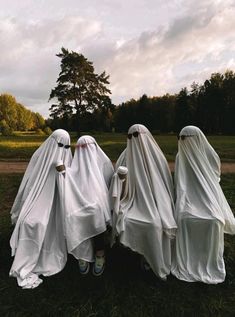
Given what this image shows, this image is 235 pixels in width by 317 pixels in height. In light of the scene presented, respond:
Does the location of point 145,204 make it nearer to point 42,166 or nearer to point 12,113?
point 42,166

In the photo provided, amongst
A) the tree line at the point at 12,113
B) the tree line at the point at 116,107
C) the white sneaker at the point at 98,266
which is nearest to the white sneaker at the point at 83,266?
the white sneaker at the point at 98,266

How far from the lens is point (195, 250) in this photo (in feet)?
13.0

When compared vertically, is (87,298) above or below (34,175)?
below

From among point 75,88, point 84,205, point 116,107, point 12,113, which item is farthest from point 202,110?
point 84,205

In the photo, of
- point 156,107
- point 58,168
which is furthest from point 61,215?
point 156,107

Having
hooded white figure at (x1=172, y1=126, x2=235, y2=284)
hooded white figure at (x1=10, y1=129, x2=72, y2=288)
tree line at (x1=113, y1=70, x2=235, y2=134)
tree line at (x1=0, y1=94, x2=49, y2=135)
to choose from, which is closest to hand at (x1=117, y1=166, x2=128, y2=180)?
hooded white figure at (x1=172, y1=126, x2=235, y2=284)

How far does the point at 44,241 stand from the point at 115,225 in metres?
1.08

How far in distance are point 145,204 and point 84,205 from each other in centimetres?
88

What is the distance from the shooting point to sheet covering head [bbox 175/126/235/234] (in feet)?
13.1

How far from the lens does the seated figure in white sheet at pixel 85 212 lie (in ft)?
12.7

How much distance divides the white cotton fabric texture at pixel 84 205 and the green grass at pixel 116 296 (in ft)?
1.35

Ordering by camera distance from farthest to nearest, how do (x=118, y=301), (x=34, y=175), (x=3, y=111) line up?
1. (x=3, y=111)
2. (x=34, y=175)
3. (x=118, y=301)

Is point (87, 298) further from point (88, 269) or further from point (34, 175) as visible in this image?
point (34, 175)

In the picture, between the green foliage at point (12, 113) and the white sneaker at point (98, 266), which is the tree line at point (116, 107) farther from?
the white sneaker at point (98, 266)
